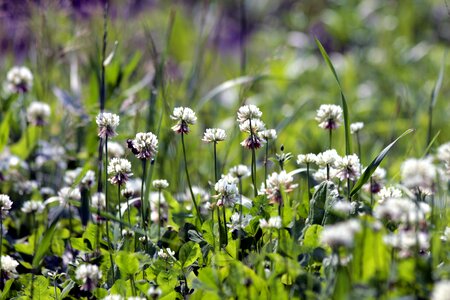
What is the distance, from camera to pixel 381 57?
15.1 feet

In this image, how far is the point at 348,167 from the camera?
1.61 meters

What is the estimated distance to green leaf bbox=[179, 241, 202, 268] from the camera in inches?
62.4

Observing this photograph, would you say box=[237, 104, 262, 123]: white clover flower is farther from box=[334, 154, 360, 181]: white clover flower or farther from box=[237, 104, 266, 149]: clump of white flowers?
box=[334, 154, 360, 181]: white clover flower

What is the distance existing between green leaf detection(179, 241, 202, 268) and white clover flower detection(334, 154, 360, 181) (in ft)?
1.16

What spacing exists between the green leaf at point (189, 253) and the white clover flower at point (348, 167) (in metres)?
0.35

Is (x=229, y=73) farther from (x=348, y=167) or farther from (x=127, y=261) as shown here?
(x=127, y=261)

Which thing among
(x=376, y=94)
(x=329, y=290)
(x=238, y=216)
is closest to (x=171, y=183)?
(x=238, y=216)

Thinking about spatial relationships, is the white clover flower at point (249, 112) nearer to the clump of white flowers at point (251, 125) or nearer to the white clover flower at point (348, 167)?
the clump of white flowers at point (251, 125)

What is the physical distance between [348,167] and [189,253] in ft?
1.31

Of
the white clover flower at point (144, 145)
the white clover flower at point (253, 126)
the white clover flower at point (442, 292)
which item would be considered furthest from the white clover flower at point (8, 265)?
the white clover flower at point (442, 292)

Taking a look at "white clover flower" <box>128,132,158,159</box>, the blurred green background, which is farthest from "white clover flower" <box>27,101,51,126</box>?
"white clover flower" <box>128,132,158,159</box>

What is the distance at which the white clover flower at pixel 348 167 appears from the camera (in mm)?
1604

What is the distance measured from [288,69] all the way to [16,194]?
8.14 feet

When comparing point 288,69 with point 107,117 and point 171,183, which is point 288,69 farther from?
point 107,117
